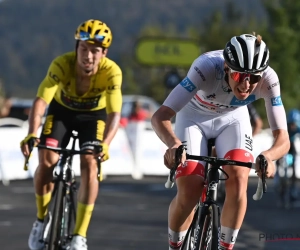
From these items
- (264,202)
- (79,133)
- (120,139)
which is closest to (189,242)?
(79,133)

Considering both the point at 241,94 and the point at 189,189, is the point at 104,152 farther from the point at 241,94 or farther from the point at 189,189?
the point at 241,94

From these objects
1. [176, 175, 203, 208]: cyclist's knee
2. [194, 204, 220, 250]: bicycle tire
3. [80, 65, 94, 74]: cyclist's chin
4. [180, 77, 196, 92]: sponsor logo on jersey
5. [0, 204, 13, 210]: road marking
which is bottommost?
[0, 204, 13, 210]: road marking

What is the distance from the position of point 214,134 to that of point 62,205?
5.32 ft

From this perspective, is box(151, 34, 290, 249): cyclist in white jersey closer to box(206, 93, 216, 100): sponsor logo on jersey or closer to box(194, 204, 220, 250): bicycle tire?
box(206, 93, 216, 100): sponsor logo on jersey

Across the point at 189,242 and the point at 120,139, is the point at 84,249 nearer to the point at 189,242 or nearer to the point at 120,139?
the point at 189,242

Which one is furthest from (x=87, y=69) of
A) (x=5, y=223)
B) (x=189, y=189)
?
(x=5, y=223)

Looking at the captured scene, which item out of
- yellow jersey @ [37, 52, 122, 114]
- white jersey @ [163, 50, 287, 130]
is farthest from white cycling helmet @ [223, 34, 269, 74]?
yellow jersey @ [37, 52, 122, 114]

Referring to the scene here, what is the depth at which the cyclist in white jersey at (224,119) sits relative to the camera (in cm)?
662

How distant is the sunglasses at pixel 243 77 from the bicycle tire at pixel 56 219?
2264 mm

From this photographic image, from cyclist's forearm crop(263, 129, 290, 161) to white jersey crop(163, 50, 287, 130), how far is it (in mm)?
58

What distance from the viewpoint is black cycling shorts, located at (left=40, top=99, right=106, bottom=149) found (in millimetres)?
8578

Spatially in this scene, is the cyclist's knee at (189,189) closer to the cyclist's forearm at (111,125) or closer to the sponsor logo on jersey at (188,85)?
the sponsor logo on jersey at (188,85)

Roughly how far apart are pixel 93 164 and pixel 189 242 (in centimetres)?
173

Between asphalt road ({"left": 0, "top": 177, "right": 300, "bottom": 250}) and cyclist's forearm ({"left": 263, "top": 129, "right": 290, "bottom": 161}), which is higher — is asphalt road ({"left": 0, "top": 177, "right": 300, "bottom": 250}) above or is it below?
below
